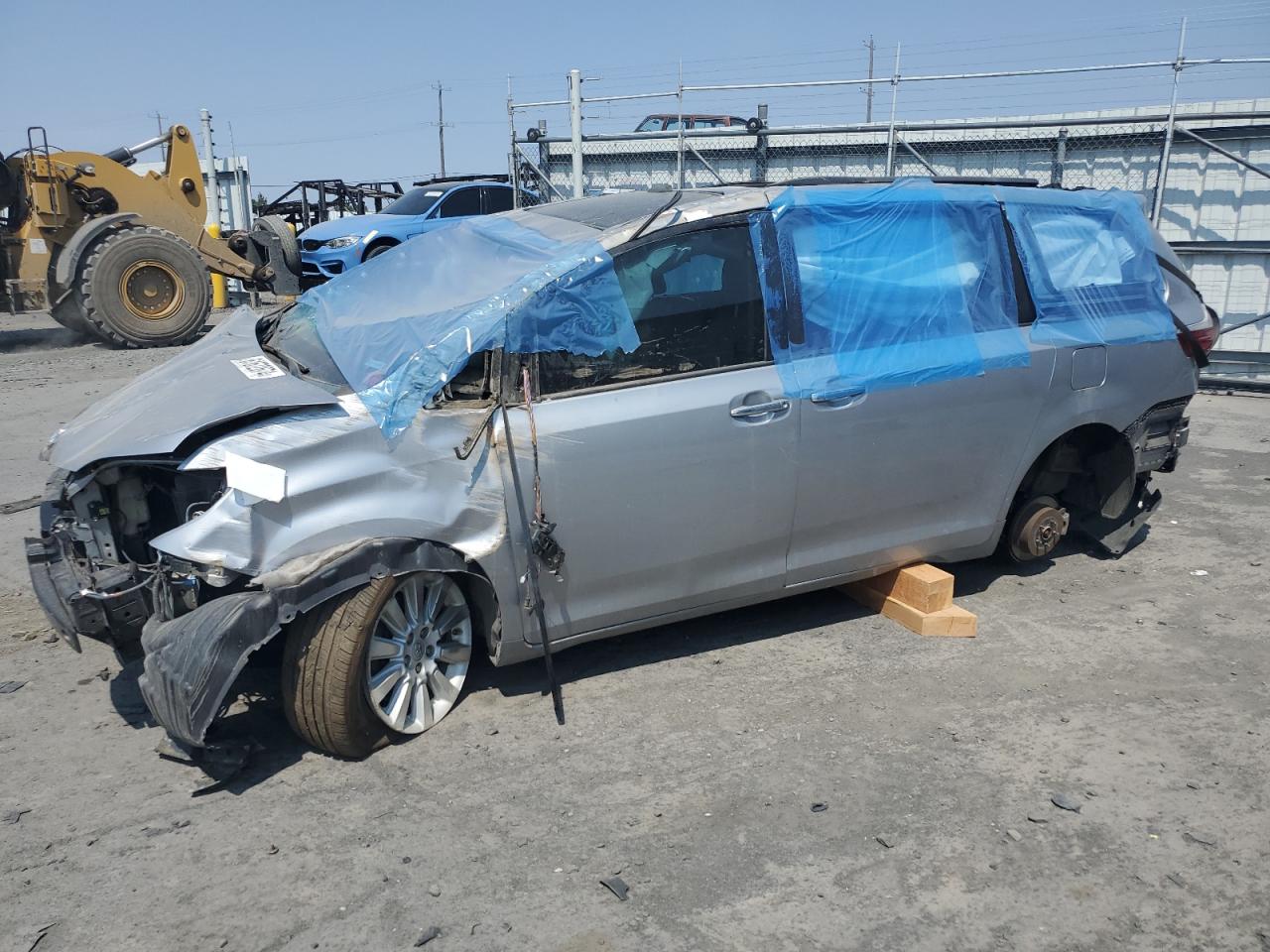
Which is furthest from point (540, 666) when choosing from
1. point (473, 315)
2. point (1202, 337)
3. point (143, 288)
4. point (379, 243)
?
point (379, 243)

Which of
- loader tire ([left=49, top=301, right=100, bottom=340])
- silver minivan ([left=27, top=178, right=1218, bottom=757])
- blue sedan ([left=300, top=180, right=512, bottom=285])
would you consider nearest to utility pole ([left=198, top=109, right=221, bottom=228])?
blue sedan ([left=300, top=180, right=512, bottom=285])

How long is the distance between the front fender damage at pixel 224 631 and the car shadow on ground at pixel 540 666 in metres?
0.21

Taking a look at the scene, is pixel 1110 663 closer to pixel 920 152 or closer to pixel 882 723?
pixel 882 723

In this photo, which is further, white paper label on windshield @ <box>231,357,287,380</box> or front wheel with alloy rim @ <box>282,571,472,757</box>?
white paper label on windshield @ <box>231,357,287,380</box>

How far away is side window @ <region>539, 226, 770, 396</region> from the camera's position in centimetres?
380

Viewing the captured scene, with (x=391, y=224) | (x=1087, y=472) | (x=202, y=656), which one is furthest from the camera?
(x=391, y=224)

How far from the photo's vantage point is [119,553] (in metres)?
3.70

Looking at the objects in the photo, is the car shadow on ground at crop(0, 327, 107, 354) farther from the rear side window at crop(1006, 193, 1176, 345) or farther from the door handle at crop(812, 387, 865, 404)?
the rear side window at crop(1006, 193, 1176, 345)

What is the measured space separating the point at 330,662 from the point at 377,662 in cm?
23

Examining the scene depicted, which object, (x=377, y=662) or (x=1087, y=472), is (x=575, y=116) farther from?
(x=377, y=662)

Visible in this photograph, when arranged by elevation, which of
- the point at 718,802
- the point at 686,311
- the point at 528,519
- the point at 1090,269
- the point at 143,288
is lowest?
the point at 718,802

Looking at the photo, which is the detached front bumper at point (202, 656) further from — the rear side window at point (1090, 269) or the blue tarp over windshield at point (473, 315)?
the rear side window at point (1090, 269)

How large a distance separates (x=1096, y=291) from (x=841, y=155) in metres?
9.02

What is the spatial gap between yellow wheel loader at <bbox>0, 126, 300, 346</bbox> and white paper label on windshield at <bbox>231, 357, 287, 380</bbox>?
9188 millimetres
